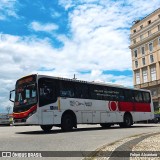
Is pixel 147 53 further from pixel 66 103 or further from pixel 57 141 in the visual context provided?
pixel 57 141

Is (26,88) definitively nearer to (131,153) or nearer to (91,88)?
(91,88)

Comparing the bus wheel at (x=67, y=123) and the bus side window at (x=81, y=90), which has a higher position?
the bus side window at (x=81, y=90)

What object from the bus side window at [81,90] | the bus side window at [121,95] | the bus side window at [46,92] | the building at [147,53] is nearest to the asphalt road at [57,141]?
the bus side window at [46,92]

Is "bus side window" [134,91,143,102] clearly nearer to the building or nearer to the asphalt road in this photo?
the asphalt road

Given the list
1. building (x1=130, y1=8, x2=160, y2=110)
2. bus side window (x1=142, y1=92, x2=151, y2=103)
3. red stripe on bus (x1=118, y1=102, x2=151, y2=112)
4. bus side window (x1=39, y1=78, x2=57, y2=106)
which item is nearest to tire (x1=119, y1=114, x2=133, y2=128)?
red stripe on bus (x1=118, y1=102, x2=151, y2=112)

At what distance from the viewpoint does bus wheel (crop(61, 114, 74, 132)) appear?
17.6 metres

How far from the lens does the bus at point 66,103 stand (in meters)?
16.5

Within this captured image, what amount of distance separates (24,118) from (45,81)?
2.33 metres

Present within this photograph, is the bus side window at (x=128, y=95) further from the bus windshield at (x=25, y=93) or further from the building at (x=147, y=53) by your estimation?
the building at (x=147, y=53)

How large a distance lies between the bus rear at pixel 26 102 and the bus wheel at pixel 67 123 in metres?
2.09

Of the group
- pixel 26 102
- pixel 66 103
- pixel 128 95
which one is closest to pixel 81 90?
pixel 66 103

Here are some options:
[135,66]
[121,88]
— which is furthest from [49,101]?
[135,66]

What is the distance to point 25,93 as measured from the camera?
675 inches

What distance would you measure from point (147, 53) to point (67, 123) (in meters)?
56.4
